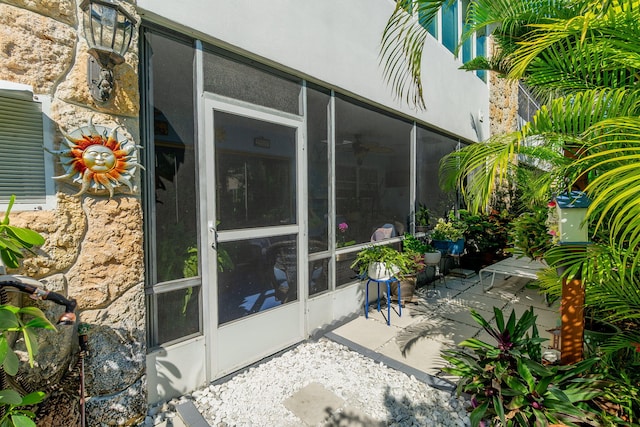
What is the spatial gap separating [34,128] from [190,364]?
6.55ft

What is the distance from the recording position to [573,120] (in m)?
1.79

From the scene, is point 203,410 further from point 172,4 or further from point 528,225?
point 528,225

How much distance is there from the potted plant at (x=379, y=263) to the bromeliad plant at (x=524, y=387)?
158 centimetres

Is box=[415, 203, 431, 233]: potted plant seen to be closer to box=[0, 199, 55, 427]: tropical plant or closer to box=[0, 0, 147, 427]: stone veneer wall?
box=[0, 0, 147, 427]: stone veneer wall

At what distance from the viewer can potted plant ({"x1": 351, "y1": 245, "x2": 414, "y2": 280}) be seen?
3.73 metres

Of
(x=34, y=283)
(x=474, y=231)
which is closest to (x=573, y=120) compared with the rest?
(x=34, y=283)

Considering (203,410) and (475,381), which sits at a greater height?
(475,381)

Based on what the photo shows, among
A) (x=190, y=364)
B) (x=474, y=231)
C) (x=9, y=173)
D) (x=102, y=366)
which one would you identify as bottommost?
(x=190, y=364)

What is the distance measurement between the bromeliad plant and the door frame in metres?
1.78

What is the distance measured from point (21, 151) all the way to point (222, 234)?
1.38 meters

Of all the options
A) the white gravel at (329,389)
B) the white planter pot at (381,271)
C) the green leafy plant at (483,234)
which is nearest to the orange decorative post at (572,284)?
the white gravel at (329,389)

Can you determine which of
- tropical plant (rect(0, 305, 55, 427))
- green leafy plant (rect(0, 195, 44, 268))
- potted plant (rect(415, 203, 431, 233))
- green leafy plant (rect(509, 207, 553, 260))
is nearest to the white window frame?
green leafy plant (rect(0, 195, 44, 268))

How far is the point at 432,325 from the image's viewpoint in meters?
3.69

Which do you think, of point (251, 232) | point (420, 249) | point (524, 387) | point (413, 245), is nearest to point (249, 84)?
point (251, 232)
